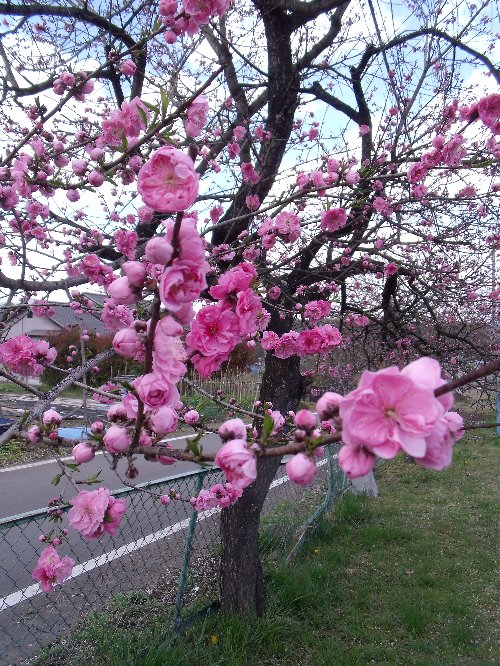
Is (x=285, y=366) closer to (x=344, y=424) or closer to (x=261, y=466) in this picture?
(x=261, y=466)

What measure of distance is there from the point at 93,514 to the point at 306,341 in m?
1.46

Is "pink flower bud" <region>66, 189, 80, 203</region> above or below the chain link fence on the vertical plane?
above

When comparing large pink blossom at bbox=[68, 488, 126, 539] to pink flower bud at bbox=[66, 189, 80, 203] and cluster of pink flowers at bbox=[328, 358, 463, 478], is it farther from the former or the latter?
pink flower bud at bbox=[66, 189, 80, 203]

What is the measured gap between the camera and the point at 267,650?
333 cm

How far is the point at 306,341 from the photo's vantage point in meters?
2.66

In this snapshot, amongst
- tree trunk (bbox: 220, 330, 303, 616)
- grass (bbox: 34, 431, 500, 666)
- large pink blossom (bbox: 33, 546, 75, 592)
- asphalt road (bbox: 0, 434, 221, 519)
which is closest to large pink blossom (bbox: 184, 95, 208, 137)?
large pink blossom (bbox: 33, 546, 75, 592)

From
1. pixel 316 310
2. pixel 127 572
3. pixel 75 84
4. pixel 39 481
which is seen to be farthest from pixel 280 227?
pixel 39 481

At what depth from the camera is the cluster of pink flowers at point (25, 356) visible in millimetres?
2139

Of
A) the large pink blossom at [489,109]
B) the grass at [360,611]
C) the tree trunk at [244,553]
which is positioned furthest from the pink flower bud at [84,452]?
the tree trunk at [244,553]

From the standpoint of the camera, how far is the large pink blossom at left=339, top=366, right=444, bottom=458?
720 mm

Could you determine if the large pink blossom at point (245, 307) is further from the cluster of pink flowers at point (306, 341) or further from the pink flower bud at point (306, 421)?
the cluster of pink flowers at point (306, 341)

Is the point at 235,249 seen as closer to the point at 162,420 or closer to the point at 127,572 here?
the point at 162,420

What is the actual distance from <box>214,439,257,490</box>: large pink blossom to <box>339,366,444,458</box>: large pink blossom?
22cm

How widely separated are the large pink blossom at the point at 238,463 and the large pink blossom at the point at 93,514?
2.64 feet
